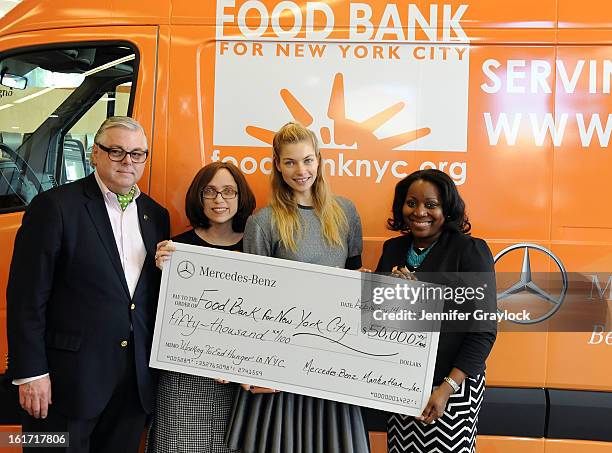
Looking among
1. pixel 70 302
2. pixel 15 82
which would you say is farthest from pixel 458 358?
pixel 15 82

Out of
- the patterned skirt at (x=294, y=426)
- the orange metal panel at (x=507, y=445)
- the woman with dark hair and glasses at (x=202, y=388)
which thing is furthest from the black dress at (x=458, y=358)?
the woman with dark hair and glasses at (x=202, y=388)

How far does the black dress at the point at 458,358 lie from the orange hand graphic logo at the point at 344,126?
2.09 ft

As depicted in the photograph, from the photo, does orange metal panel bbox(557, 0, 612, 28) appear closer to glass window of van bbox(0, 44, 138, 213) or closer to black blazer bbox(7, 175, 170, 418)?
glass window of van bbox(0, 44, 138, 213)

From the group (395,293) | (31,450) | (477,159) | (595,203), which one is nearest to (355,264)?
(395,293)

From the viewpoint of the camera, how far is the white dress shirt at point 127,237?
2.26 metres

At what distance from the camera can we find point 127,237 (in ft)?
7.52

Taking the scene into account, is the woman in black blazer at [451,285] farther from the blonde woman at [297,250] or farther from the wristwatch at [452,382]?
the blonde woman at [297,250]

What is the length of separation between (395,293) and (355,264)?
0.80ft

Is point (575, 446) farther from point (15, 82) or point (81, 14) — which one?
point (15, 82)

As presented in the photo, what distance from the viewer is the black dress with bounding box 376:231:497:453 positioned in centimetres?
203

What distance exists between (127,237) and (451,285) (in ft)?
4.30

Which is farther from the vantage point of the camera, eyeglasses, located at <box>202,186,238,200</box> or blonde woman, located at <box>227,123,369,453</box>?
eyeglasses, located at <box>202,186,238,200</box>

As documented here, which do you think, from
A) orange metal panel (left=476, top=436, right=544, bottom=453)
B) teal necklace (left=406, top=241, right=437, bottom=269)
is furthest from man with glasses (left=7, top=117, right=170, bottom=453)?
orange metal panel (left=476, top=436, right=544, bottom=453)

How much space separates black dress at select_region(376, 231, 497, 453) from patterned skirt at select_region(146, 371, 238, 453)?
2.50 ft
